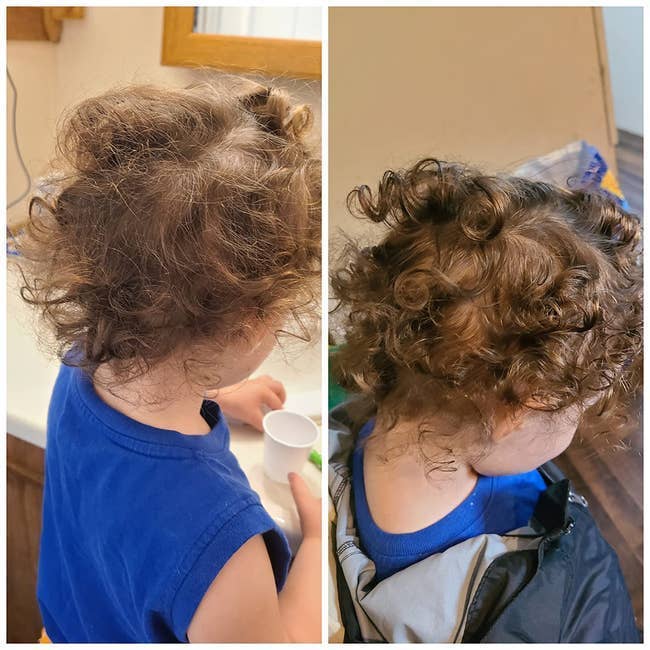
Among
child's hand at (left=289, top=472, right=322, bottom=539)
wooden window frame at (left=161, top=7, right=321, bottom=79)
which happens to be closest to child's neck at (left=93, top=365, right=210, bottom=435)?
child's hand at (left=289, top=472, right=322, bottom=539)

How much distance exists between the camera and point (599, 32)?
79cm

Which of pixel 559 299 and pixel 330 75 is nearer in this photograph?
pixel 559 299

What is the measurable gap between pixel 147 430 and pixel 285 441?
17 cm

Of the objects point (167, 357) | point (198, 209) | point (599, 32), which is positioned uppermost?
point (599, 32)

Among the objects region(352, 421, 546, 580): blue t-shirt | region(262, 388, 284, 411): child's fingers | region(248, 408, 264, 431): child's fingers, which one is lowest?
region(352, 421, 546, 580): blue t-shirt

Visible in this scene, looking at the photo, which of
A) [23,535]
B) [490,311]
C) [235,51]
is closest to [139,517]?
[23,535]

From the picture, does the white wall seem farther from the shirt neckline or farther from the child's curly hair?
the shirt neckline

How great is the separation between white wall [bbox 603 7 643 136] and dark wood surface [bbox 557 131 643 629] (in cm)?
14

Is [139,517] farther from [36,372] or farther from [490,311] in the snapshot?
[490,311]

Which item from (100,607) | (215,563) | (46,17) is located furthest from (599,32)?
(100,607)

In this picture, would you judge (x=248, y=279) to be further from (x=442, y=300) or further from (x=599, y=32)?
(x=599, y=32)

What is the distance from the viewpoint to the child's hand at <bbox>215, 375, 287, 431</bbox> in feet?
2.21

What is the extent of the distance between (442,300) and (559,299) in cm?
11

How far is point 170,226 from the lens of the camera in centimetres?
50
